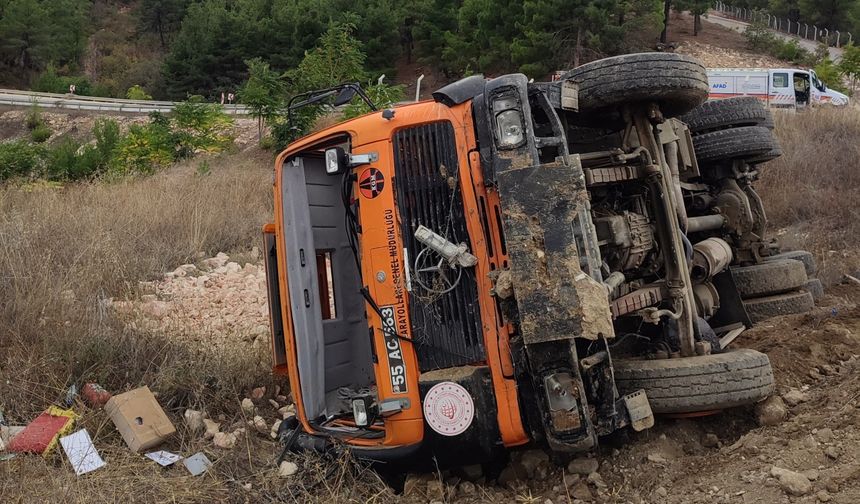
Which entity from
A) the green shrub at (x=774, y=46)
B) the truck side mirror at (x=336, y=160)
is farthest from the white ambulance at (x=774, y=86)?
the truck side mirror at (x=336, y=160)

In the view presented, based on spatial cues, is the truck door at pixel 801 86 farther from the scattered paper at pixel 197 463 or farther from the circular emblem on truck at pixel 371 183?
the scattered paper at pixel 197 463

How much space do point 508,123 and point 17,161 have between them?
13.4 meters

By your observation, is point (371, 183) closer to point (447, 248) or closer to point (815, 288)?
point (447, 248)

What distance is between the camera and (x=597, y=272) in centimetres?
308

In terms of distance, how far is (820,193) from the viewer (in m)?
8.93

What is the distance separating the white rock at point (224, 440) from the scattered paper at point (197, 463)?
0.16 meters

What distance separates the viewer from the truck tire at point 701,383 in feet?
11.2

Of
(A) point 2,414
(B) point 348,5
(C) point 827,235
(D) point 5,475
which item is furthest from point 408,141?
(B) point 348,5

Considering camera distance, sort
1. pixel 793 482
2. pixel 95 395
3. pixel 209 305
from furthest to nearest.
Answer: pixel 209 305 → pixel 95 395 → pixel 793 482

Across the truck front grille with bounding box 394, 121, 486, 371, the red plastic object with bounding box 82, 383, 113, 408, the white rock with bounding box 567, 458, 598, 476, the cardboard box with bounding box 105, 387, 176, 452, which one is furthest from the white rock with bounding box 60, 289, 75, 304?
the white rock with bounding box 567, 458, 598, 476

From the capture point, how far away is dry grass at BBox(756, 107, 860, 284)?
7.63 meters

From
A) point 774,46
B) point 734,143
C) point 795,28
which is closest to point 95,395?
point 734,143

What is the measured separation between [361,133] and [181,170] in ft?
35.4

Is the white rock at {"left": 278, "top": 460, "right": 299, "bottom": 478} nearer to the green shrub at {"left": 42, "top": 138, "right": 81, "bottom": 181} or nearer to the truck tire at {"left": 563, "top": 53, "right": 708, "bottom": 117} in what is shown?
the truck tire at {"left": 563, "top": 53, "right": 708, "bottom": 117}
